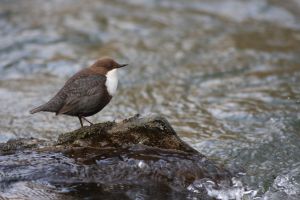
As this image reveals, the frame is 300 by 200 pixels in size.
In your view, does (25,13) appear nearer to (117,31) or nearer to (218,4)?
(117,31)

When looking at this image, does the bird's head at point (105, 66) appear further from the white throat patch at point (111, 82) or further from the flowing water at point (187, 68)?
the flowing water at point (187, 68)

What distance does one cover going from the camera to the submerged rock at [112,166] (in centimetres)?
468

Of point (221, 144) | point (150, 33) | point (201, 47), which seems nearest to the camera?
point (221, 144)

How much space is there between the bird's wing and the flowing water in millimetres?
1109

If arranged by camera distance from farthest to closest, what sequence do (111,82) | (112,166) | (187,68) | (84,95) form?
(187,68) → (111,82) → (84,95) → (112,166)

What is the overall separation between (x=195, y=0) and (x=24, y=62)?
4418mm

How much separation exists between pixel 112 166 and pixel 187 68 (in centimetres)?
448

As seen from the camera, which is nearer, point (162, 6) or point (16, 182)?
point (16, 182)

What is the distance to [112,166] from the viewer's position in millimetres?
4801

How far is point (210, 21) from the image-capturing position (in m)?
11.3

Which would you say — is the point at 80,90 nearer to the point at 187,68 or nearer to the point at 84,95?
the point at 84,95

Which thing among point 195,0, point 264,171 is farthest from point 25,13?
point 264,171

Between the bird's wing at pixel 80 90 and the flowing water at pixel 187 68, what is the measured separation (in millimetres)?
1109

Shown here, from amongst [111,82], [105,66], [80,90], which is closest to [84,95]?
[80,90]
